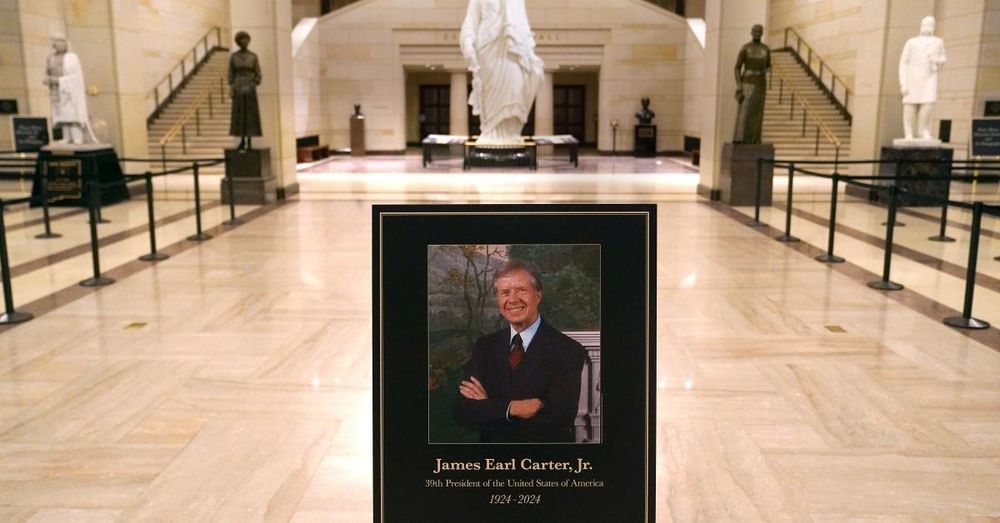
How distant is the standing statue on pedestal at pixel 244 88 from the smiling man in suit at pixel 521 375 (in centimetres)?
1213

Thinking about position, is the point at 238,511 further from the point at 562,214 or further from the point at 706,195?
the point at 706,195

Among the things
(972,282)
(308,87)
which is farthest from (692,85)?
(972,282)

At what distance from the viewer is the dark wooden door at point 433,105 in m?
32.9

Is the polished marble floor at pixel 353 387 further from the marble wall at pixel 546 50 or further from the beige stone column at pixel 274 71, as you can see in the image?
the marble wall at pixel 546 50

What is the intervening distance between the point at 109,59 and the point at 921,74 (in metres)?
13.6

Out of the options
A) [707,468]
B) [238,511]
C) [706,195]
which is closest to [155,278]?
[238,511]

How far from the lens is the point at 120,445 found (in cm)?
412

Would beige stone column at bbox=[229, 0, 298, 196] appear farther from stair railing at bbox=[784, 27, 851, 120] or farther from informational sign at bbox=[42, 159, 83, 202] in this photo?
stair railing at bbox=[784, 27, 851, 120]

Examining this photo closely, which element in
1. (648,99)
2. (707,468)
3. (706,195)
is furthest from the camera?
(648,99)

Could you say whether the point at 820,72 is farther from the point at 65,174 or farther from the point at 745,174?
the point at 65,174

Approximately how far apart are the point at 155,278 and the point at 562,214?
679cm

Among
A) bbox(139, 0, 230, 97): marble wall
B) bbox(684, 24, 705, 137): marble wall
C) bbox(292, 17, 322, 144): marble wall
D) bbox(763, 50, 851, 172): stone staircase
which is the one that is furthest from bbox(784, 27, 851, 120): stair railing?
bbox(139, 0, 230, 97): marble wall

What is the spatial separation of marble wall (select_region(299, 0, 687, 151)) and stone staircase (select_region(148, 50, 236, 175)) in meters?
3.57

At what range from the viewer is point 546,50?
2677 cm
